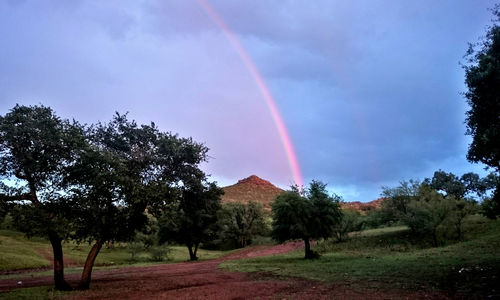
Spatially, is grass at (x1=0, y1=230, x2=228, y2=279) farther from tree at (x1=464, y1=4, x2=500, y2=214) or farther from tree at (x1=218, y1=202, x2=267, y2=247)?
tree at (x1=464, y1=4, x2=500, y2=214)

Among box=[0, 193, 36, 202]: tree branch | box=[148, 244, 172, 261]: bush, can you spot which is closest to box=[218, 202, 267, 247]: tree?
box=[148, 244, 172, 261]: bush

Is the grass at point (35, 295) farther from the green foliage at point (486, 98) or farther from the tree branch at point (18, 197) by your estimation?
the green foliage at point (486, 98)

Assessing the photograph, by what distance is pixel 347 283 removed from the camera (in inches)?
787

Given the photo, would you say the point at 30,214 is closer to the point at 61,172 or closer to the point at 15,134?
the point at 61,172

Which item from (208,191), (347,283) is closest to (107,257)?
(208,191)

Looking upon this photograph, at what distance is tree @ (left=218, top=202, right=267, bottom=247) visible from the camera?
275 ft

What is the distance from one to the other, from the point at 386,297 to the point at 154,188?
47.6 feet

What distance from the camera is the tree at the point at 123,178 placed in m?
20.3

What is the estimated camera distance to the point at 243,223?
8506cm

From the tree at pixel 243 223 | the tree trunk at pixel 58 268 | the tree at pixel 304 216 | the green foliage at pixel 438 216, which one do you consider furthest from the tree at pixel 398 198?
the tree trunk at pixel 58 268

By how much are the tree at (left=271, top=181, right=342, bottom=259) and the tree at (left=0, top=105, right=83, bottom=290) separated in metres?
25.5

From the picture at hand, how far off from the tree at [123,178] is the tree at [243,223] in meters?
58.2

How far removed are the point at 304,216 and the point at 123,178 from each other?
84.7 feet

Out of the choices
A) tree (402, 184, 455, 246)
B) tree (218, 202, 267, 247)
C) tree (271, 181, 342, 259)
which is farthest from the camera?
tree (218, 202, 267, 247)
